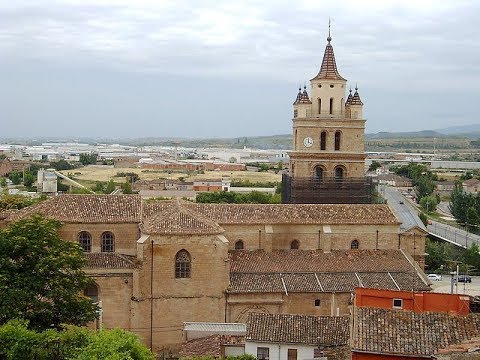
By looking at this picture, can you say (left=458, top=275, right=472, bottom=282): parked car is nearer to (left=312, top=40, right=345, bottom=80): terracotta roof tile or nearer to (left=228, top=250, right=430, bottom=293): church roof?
(left=228, top=250, right=430, bottom=293): church roof

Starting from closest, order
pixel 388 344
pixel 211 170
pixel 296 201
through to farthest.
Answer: pixel 388 344 → pixel 296 201 → pixel 211 170

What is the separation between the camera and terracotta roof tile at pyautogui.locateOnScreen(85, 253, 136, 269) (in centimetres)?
3297

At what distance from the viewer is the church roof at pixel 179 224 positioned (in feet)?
109

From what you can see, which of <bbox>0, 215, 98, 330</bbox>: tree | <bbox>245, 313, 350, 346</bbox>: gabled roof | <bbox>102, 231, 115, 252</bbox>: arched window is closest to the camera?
<bbox>245, 313, 350, 346</bbox>: gabled roof

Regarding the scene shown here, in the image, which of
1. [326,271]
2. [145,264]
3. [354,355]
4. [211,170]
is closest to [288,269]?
[326,271]

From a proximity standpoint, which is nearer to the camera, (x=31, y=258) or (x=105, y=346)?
(x=105, y=346)

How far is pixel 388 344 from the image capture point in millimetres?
19797

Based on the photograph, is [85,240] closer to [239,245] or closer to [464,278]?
[239,245]

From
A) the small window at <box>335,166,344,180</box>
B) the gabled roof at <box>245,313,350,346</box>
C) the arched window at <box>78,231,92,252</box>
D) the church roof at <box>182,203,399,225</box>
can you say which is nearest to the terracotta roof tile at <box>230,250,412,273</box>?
the church roof at <box>182,203,399,225</box>

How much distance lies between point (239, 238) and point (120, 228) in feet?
22.3

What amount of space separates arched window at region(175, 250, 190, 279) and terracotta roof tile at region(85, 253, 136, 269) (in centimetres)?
205

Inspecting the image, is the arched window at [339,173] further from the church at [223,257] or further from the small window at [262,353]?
the small window at [262,353]

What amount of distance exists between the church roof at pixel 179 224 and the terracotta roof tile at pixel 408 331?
13.5m

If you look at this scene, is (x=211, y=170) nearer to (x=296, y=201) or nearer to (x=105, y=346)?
(x=296, y=201)
